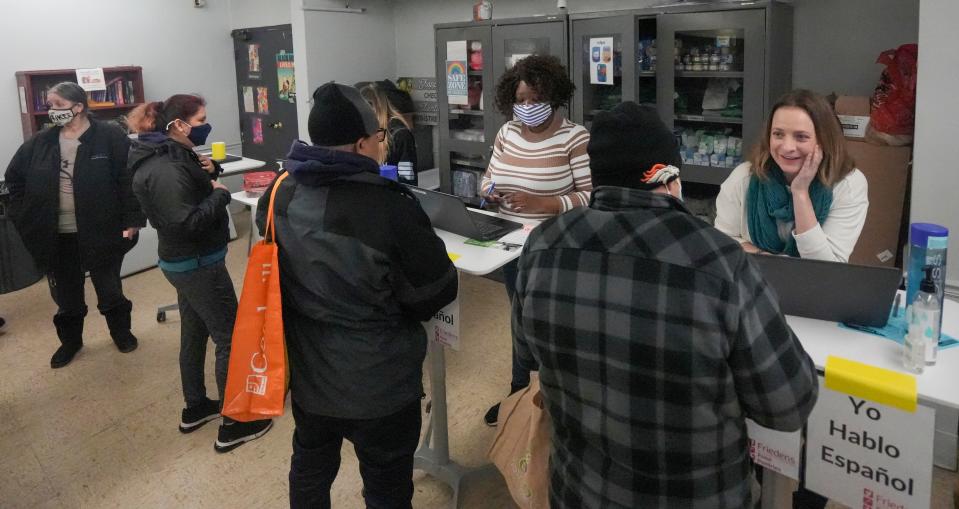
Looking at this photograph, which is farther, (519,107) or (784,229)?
(519,107)

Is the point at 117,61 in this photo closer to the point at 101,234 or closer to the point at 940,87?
the point at 101,234

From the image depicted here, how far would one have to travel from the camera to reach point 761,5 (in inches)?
129

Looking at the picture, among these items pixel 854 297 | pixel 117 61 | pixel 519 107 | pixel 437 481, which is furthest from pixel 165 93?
pixel 854 297

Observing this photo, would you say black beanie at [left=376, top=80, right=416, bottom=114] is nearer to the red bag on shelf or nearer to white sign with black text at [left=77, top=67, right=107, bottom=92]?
white sign with black text at [left=77, top=67, right=107, bottom=92]

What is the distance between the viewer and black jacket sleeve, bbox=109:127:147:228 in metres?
3.39

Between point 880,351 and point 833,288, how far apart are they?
16 cm

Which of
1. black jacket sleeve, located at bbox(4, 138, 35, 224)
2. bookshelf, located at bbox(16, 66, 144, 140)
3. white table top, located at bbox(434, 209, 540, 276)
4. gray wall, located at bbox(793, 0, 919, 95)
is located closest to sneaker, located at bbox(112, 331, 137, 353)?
black jacket sleeve, located at bbox(4, 138, 35, 224)

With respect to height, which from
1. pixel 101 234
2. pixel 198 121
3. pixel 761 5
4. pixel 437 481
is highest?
pixel 761 5

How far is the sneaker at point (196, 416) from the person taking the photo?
292 cm

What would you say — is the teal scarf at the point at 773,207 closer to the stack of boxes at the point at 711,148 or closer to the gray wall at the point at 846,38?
the stack of boxes at the point at 711,148

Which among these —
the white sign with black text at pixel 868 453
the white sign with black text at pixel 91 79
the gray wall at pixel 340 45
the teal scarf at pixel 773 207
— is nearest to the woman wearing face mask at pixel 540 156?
the teal scarf at pixel 773 207

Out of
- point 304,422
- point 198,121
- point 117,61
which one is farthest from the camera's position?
point 117,61

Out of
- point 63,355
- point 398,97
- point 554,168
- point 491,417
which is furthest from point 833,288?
point 398,97

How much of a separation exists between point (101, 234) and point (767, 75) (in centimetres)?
331
